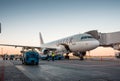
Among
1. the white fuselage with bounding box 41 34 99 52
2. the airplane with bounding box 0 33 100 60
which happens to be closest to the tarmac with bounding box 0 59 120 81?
the white fuselage with bounding box 41 34 99 52

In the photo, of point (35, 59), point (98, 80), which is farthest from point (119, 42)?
point (98, 80)

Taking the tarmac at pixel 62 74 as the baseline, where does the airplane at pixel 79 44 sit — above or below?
above

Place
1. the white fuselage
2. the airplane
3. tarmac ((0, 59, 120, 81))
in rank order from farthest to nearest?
the airplane → the white fuselage → tarmac ((0, 59, 120, 81))

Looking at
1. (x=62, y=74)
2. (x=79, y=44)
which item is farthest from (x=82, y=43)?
(x=62, y=74)

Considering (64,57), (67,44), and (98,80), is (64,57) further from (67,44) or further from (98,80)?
(98,80)

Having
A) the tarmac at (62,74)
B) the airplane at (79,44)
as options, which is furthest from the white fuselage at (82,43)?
the tarmac at (62,74)

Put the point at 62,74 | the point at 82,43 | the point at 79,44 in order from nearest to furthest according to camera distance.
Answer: the point at 62,74, the point at 82,43, the point at 79,44

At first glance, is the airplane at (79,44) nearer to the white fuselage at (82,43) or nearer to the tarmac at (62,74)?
the white fuselage at (82,43)

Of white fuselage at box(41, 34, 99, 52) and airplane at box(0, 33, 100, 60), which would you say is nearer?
white fuselage at box(41, 34, 99, 52)

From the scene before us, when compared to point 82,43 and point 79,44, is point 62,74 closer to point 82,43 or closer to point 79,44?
point 82,43

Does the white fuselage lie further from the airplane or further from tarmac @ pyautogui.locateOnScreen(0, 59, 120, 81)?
tarmac @ pyautogui.locateOnScreen(0, 59, 120, 81)

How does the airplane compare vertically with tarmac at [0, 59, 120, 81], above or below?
above

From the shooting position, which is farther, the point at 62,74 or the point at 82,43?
the point at 82,43

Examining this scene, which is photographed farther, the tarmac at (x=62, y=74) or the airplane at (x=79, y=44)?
the airplane at (x=79, y=44)
